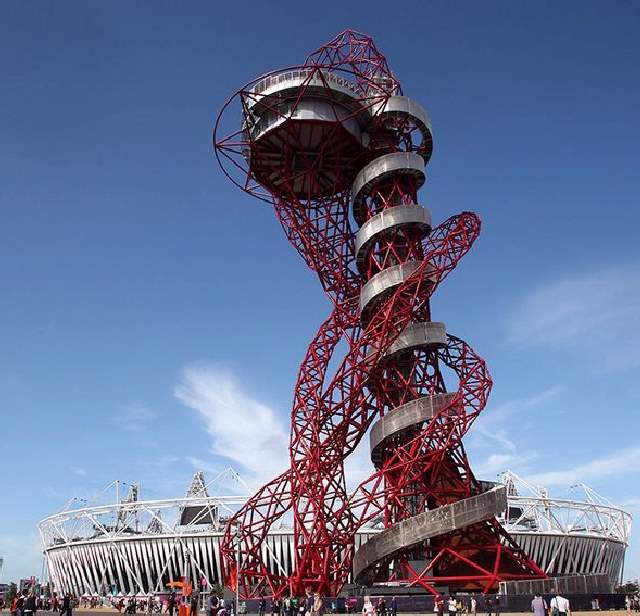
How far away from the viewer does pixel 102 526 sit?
3189 inches

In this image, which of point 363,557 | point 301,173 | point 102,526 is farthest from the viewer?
point 102,526

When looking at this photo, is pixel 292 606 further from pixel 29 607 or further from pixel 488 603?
pixel 29 607

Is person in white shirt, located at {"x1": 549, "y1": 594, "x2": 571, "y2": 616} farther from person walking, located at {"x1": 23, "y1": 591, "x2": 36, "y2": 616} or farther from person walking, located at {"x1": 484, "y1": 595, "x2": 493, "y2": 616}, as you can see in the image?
person walking, located at {"x1": 23, "y1": 591, "x2": 36, "y2": 616}

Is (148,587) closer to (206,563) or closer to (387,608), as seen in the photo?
(206,563)

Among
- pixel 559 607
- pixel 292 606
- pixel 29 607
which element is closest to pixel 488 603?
pixel 292 606

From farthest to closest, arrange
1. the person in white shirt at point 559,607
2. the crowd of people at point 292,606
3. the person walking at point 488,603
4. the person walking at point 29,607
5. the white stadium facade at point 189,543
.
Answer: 1. the white stadium facade at point 189,543
2. the person walking at point 488,603
3. the crowd of people at point 292,606
4. the person walking at point 29,607
5. the person in white shirt at point 559,607

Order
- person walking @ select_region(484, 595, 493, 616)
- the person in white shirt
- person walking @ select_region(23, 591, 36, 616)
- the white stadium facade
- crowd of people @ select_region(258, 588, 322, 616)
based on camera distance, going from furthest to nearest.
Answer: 1. the white stadium facade
2. person walking @ select_region(484, 595, 493, 616)
3. crowd of people @ select_region(258, 588, 322, 616)
4. person walking @ select_region(23, 591, 36, 616)
5. the person in white shirt

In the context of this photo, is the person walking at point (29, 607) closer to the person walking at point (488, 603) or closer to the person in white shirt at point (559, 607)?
the person in white shirt at point (559, 607)

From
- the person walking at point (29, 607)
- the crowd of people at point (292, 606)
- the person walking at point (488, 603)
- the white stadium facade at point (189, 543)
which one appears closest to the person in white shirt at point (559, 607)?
the crowd of people at point (292, 606)

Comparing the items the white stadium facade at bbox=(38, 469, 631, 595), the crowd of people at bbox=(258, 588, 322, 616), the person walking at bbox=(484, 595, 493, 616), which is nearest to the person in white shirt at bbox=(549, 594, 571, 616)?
the crowd of people at bbox=(258, 588, 322, 616)

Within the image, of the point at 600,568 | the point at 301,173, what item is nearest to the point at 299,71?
the point at 301,173

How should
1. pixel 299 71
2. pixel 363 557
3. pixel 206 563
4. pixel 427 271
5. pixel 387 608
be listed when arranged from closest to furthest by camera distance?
1. pixel 387 608
2. pixel 363 557
3. pixel 427 271
4. pixel 299 71
5. pixel 206 563

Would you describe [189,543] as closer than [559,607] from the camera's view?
No

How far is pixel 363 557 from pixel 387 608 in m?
4.81
